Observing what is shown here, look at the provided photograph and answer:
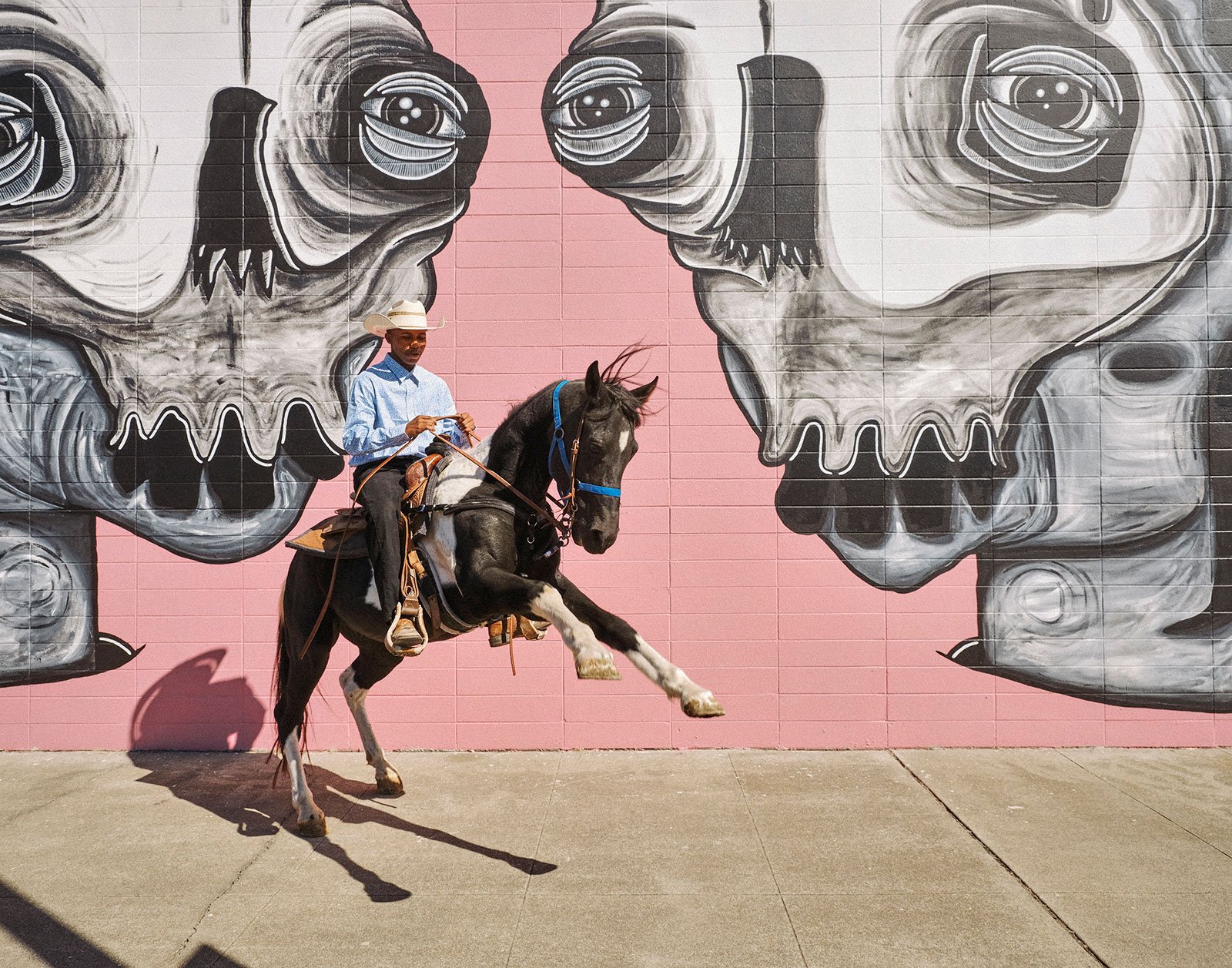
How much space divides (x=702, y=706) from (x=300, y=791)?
8.77 ft

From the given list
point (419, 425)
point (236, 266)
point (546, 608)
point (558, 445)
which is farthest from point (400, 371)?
point (236, 266)

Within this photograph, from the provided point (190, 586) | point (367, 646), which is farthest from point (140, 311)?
point (367, 646)

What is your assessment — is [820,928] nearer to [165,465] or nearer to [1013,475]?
[1013,475]

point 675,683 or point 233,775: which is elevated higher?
point 675,683

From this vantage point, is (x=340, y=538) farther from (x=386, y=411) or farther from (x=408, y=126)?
(x=408, y=126)

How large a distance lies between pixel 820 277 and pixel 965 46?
195cm

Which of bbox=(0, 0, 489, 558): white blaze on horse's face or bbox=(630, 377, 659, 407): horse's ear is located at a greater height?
bbox=(0, 0, 489, 558): white blaze on horse's face

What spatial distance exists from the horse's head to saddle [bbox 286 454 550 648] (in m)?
0.67

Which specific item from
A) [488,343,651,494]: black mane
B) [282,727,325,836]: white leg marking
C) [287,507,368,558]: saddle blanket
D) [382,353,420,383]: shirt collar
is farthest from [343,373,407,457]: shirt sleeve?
[282,727,325,836]: white leg marking

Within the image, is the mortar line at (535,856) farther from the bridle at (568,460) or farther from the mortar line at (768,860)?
the bridle at (568,460)

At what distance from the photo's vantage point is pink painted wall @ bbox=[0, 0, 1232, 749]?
21.3ft

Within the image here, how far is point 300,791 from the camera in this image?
16.6ft

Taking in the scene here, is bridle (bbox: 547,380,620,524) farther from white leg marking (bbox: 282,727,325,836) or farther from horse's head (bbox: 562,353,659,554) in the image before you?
white leg marking (bbox: 282,727,325,836)

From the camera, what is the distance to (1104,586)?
257 inches
